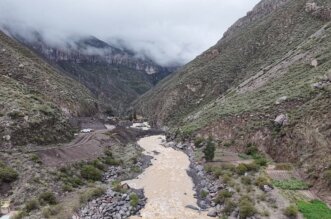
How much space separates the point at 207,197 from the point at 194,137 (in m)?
37.0

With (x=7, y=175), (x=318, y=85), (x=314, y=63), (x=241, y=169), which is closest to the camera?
(x=7, y=175)

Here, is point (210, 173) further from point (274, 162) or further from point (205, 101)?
point (205, 101)

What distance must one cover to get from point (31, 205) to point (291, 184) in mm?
26444

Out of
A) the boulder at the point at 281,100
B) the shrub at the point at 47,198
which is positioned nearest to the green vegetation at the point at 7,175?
the shrub at the point at 47,198

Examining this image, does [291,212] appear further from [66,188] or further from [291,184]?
[66,188]

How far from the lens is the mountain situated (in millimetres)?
54103

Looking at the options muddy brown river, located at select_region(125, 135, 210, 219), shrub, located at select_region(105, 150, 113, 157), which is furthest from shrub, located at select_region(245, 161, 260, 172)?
shrub, located at select_region(105, 150, 113, 157)

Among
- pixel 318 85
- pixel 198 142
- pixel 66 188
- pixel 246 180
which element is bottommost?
pixel 246 180

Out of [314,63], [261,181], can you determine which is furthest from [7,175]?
[314,63]

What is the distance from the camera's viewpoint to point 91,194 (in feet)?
155

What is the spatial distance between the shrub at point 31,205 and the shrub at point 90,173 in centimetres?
1278

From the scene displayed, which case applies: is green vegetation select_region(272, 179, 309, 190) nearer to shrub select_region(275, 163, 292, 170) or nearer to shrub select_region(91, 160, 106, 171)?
shrub select_region(275, 163, 292, 170)

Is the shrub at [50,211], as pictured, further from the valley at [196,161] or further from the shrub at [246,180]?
the shrub at [246,180]

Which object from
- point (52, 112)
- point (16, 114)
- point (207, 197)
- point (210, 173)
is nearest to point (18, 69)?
point (52, 112)
